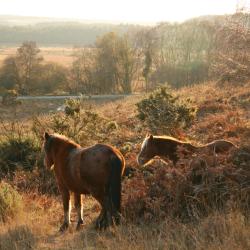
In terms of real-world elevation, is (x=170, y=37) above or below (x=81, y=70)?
above

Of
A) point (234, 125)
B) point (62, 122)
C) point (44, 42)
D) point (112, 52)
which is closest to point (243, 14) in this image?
point (234, 125)

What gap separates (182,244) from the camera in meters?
5.25

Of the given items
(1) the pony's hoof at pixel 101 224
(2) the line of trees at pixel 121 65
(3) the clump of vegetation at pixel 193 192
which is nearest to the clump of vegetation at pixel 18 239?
(1) the pony's hoof at pixel 101 224

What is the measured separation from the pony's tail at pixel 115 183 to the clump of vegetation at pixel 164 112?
7.84 meters

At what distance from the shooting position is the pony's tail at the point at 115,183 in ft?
22.8

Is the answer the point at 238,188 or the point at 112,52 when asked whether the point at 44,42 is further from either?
the point at 238,188

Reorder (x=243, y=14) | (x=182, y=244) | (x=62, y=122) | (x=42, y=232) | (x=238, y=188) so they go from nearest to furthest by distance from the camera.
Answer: (x=182, y=244)
(x=238, y=188)
(x=42, y=232)
(x=243, y=14)
(x=62, y=122)

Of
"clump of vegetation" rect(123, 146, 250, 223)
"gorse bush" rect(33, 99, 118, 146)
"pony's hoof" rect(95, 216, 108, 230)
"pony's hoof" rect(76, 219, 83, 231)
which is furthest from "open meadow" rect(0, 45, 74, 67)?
"pony's hoof" rect(95, 216, 108, 230)

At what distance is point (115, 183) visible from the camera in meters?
6.97

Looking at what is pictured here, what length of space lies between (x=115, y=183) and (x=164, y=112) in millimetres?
8934

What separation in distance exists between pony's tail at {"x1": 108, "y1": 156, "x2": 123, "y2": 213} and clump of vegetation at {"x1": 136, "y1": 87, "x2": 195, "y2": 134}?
309 inches

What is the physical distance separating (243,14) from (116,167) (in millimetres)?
8264

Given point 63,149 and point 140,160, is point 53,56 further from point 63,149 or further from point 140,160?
point 63,149


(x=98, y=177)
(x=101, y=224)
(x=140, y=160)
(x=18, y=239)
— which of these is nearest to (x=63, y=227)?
(x=101, y=224)
